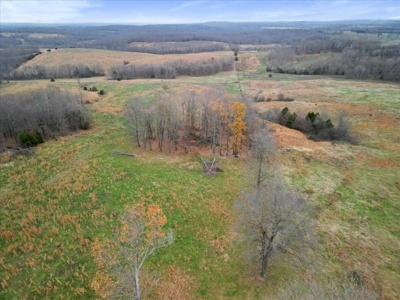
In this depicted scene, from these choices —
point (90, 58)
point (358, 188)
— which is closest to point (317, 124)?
point (358, 188)

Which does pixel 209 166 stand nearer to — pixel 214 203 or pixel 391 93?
pixel 214 203

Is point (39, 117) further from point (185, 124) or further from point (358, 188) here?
point (358, 188)

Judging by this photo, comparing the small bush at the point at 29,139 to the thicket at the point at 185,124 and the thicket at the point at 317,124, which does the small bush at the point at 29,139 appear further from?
the thicket at the point at 317,124

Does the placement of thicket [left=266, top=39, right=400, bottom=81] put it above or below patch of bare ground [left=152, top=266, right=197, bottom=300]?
above

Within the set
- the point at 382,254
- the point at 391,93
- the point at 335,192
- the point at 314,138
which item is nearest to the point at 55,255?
the point at 382,254

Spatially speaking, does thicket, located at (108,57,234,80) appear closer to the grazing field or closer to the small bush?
the grazing field

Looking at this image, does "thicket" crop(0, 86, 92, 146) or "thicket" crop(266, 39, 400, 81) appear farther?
"thicket" crop(266, 39, 400, 81)

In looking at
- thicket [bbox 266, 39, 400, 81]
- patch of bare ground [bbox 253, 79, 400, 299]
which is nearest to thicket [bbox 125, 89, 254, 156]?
patch of bare ground [bbox 253, 79, 400, 299]
